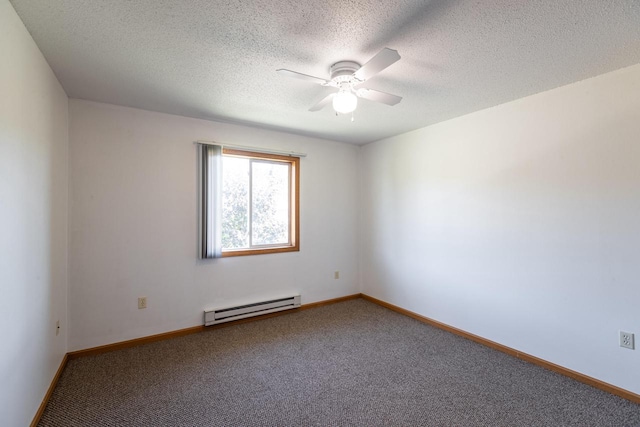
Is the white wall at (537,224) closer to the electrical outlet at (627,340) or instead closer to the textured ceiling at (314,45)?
the electrical outlet at (627,340)

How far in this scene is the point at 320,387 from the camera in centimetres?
217

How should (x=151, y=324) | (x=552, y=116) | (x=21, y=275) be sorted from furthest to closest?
1. (x=151, y=324)
2. (x=552, y=116)
3. (x=21, y=275)

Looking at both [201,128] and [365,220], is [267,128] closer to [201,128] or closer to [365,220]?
[201,128]

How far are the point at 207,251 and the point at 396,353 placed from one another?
88.1 inches

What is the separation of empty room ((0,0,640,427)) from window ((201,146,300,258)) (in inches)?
1.1

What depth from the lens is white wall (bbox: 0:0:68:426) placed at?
4.76 ft

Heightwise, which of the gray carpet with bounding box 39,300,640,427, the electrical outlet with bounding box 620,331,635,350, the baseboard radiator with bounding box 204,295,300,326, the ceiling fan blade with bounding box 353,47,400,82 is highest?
the ceiling fan blade with bounding box 353,47,400,82

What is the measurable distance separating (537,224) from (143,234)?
3.80m

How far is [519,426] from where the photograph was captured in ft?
5.82

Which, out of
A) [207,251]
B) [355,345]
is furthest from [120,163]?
[355,345]

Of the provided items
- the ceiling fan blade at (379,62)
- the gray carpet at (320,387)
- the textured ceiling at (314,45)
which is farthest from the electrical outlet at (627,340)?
→ the ceiling fan blade at (379,62)

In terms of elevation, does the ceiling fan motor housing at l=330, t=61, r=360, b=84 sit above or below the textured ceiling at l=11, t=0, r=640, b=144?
below

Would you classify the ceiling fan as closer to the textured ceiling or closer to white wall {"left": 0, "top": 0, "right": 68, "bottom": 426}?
the textured ceiling

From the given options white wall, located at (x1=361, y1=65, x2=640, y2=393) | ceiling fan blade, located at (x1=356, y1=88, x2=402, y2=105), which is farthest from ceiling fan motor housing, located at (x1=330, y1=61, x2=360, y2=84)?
white wall, located at (x1=361, y1=65, x2=640, y2=393)
